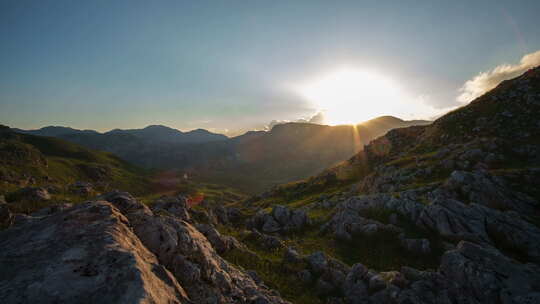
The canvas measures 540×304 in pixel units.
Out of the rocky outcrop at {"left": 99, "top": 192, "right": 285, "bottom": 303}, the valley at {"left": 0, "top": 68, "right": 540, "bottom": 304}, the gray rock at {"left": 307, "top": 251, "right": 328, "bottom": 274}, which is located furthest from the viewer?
the gray rock at {"left": 307, "top": 251, "right": 328, "bottom": 274}

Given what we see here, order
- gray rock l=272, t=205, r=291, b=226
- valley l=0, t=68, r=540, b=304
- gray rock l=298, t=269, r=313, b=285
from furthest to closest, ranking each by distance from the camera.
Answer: gray rock l=272, t=205, r=291, b=226 < gray rock l=298, t=269, r=313, b=285 < valley l=0, t=68, r=540, b=304

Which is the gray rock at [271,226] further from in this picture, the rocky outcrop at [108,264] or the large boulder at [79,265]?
the large boulder at [79,265]

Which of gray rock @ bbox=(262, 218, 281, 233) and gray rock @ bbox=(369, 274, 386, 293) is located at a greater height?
gray rock @ bbox=(369, 274, 386, 293)

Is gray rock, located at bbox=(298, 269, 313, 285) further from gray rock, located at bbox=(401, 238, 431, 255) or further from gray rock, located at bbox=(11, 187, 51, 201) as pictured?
gray rock, located at bbox=(11, 187, 51, 201)

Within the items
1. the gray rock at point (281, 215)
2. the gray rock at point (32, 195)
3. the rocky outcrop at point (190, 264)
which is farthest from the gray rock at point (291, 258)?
the gray rock at point (32, 195)

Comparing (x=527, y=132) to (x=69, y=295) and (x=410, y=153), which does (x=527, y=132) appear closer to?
(x=410, y=153)

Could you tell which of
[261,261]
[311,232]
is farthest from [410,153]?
[261,261]

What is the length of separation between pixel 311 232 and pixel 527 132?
57.5m

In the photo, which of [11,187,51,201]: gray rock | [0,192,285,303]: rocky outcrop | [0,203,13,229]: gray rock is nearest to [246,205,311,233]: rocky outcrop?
[0,192,285,303]: rocky outcrop

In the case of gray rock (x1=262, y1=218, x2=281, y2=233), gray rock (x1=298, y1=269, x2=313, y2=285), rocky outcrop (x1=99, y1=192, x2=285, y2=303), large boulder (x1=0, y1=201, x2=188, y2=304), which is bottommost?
gray rock (x1=262, y1=218, x2=281, y2=233)

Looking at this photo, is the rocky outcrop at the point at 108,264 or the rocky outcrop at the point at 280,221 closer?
the rocky outcrop at the point at 108,264

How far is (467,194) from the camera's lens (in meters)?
28.5

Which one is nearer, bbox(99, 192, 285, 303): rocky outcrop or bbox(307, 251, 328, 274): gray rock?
bbox(99, 192, 285, 303): rocky outcrop

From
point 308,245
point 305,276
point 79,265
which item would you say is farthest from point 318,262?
point 79,265
